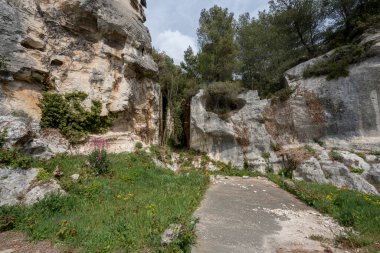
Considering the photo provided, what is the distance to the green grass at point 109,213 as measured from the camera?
462 cm

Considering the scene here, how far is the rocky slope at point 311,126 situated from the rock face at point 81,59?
561 cm

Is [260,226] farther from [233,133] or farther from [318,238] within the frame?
[233,133]

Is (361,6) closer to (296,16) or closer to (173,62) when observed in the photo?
(296,16)

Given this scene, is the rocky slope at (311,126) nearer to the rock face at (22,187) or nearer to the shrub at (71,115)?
the shrub at (71,115)

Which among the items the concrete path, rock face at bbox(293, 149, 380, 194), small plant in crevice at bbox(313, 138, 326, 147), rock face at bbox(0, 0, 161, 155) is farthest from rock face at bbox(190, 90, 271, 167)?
the concrete path

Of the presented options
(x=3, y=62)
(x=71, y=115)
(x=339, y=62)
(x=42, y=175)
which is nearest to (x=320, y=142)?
(x=339, y=62)

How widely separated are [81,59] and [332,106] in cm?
1649

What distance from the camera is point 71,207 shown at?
671cm

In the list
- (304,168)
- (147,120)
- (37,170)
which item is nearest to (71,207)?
(37,170)

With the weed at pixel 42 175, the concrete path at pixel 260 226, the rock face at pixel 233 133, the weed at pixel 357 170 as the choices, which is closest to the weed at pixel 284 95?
the rock face at pixel 233 133

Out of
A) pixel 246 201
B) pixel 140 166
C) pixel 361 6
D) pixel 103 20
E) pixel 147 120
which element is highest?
pixel 361 6

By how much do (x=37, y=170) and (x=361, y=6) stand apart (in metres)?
24.3

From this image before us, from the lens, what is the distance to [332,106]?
667 inches

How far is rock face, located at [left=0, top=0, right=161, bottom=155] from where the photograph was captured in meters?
11.2
